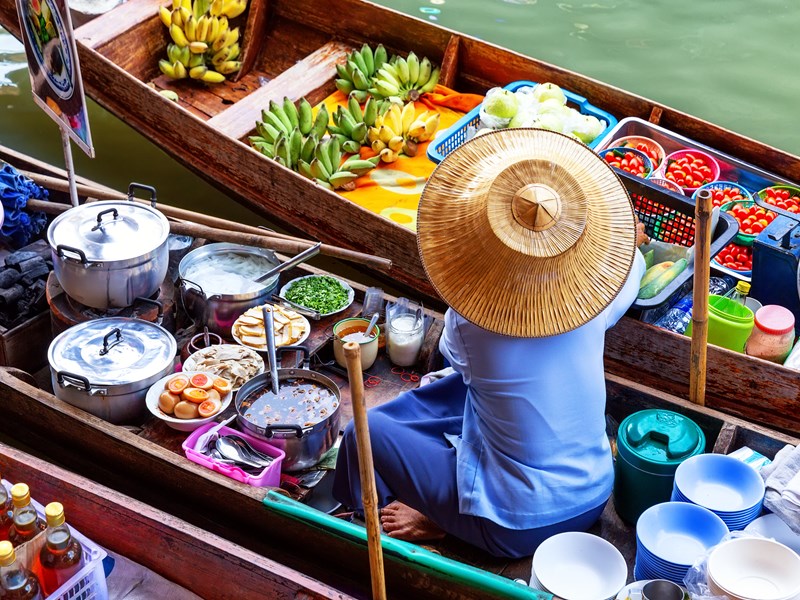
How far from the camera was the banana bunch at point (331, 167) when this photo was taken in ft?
15.4

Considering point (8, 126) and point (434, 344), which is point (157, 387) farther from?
point (8, 126)

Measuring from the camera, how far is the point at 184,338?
11.9 ft

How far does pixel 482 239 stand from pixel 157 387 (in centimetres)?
141

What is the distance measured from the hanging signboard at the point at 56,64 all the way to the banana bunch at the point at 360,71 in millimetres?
2245

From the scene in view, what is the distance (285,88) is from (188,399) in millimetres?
2771

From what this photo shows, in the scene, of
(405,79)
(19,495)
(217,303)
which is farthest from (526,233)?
(405,79)

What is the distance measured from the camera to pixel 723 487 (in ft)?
9.14

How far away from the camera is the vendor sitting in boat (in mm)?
2416

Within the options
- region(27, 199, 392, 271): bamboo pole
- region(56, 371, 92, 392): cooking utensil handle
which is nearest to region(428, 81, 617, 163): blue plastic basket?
region(27, 199, 392, 271): bamboo pole

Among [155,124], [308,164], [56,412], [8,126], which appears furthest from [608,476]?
[8,126]

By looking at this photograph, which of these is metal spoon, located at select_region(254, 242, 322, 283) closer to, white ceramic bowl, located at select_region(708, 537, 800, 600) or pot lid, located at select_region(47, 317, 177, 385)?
pot lid, located at select_region(47, 317, 177, 385)

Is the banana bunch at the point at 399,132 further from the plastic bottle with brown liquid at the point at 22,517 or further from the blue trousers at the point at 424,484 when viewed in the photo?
the plastic bottle with brown liquid at the point at 22,517

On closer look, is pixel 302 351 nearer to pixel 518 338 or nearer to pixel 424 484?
pixel 424 484

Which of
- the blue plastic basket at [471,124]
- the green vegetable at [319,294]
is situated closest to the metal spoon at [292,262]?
the green vegetable at [319,294]
